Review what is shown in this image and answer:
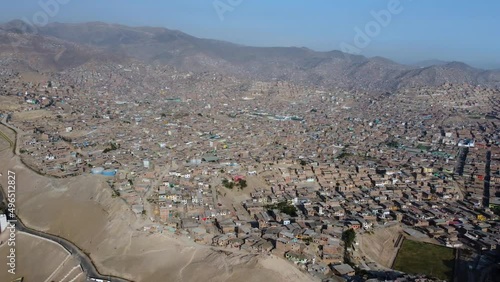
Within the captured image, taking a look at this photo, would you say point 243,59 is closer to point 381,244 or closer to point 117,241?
point 381,244

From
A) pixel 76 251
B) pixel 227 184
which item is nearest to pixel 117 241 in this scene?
pixel 76 251

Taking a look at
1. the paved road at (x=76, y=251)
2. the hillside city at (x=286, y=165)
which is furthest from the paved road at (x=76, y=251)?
the hillside city at (x=286, y=165)

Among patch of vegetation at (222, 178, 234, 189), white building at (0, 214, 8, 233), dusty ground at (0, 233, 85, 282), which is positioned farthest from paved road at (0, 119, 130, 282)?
patch of vegetation at (222, 178, 234, 189)

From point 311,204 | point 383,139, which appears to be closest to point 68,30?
point 383,139

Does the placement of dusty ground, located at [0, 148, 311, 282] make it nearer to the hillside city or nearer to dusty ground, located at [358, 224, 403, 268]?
the hillside city
